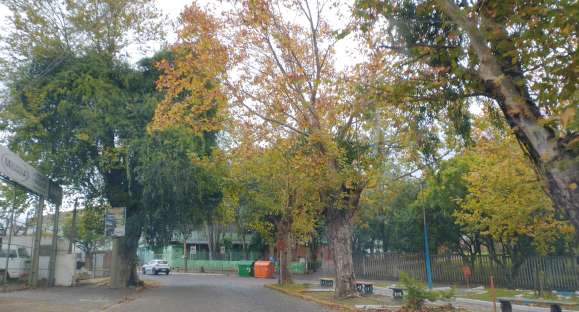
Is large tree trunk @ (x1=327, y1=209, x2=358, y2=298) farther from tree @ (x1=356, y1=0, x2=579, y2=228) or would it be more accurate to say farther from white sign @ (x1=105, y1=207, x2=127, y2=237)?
white sign @ (x1=105, y1=207, x2=127, y2=237)

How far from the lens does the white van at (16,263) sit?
936 inches

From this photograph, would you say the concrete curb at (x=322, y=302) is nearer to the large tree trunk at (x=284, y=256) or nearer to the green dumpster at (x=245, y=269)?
the large tree trunk at (x=284, y=256)

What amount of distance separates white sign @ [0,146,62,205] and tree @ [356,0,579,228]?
49.5 ft

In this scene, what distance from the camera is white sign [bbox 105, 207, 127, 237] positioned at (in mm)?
22188

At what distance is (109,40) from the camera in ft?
80.2

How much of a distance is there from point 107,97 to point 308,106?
10563 mm

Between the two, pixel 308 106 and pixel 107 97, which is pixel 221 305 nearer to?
pixel 308 106

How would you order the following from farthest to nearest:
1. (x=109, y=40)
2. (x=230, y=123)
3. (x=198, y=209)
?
(x=198, y=209) < (x=109, y=40) < (x=230, y=123)

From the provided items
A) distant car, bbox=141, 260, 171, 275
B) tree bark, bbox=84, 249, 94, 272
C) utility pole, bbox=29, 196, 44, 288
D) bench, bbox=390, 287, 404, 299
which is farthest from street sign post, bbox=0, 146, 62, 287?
distant car, bbox=141, 260, 171, 275

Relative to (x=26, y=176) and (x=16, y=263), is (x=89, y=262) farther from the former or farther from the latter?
(x=26, y=176)

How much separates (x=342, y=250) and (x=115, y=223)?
10.3 meters

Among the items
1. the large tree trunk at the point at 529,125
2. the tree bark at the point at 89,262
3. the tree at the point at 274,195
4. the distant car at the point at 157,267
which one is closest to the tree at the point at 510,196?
the tree at the point at 274,195

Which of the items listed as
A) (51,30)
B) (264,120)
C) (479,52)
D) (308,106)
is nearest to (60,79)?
(51,30)

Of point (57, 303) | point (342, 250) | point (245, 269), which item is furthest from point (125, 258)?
point (245, 269)
